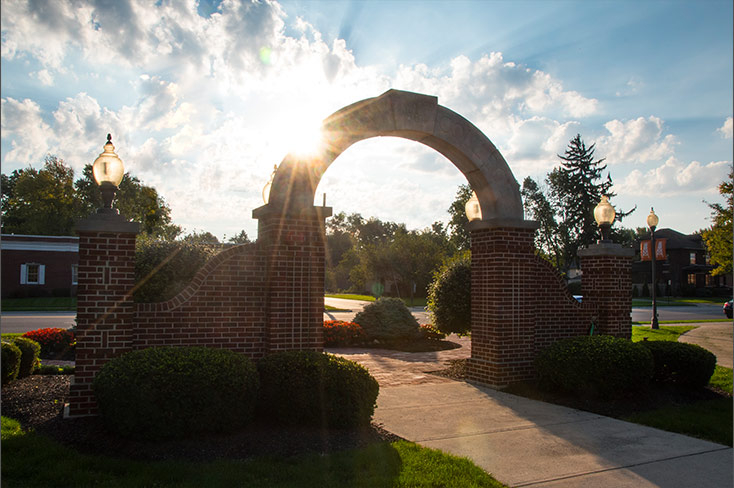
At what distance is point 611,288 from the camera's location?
32.2 ft

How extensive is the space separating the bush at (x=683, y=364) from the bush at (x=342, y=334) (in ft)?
26.4

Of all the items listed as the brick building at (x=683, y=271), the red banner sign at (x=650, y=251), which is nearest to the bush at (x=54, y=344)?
the red banner sign at (x=650, y=251)

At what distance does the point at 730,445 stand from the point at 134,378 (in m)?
6.49

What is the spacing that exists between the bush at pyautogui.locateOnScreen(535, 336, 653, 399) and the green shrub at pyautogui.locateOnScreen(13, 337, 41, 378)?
832cm

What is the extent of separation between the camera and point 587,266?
401 inches

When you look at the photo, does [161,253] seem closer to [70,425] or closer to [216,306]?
[216,306]

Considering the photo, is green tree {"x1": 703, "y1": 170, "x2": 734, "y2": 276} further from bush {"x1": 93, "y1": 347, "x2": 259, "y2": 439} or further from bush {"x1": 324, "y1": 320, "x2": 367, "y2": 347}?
bush {"x1": 93, "y1": 347, "x2": 259, "y2": 439}

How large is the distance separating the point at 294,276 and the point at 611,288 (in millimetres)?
6079

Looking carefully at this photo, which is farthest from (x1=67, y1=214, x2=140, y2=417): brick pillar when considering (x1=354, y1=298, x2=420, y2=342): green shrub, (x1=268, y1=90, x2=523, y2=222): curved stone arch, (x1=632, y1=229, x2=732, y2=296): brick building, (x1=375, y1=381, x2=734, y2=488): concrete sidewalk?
(x1=632, y1=229, x2=732, y2=296): brick building

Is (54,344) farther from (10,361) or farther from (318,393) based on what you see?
(318,393)

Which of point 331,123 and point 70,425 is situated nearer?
point 70,425

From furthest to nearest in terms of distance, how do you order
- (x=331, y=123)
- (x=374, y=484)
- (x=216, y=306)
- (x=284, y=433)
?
(x=331, y=123) < (x=216, y=306) < (x=284, y=433) < (x=374, y=484)

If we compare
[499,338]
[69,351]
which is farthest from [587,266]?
[69,351]

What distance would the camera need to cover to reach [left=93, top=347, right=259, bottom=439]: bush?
17.2ft
